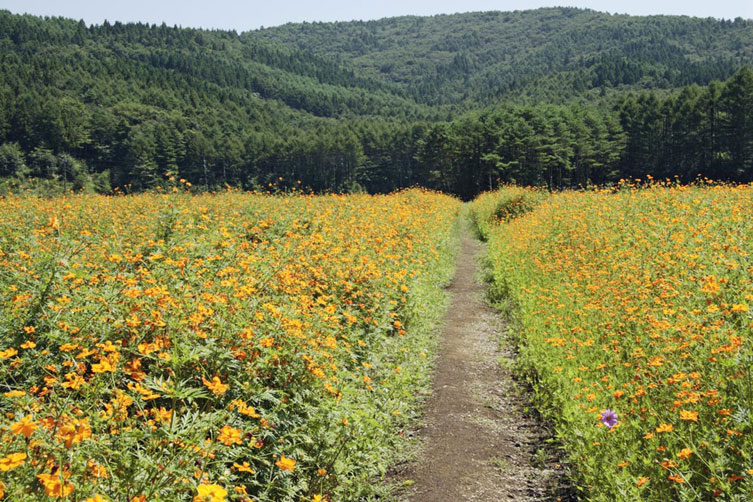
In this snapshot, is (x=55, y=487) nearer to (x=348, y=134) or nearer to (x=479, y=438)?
(x=479, y=438)

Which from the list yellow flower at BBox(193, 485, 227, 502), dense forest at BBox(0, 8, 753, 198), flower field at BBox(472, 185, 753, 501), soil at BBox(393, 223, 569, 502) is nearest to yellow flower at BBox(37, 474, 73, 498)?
yellow flower at BBox(193, 485, 227, 502)

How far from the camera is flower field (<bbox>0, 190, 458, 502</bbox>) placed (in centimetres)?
224

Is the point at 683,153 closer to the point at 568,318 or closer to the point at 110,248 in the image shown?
the point at 568,318

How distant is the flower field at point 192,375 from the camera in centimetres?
224

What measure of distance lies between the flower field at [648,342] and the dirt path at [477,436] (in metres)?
0.34

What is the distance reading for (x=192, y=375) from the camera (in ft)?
10.7

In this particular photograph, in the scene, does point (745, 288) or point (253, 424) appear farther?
point (745, 288)

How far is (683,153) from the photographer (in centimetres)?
4744

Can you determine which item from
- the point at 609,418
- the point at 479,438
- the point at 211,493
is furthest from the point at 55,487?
the point at 479,438

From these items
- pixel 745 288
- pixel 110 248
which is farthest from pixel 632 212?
pixel 110 248

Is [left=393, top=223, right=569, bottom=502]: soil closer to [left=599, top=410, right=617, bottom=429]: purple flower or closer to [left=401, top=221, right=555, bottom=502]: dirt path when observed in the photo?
[left=401, top=221, right=555, bottom=502]: dirt path

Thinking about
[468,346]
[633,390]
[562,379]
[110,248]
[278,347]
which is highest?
[110,248]

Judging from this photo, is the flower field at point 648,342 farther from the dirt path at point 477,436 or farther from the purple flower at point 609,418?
the dirt path at point 477,436

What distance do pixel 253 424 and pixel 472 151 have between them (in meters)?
53.4
